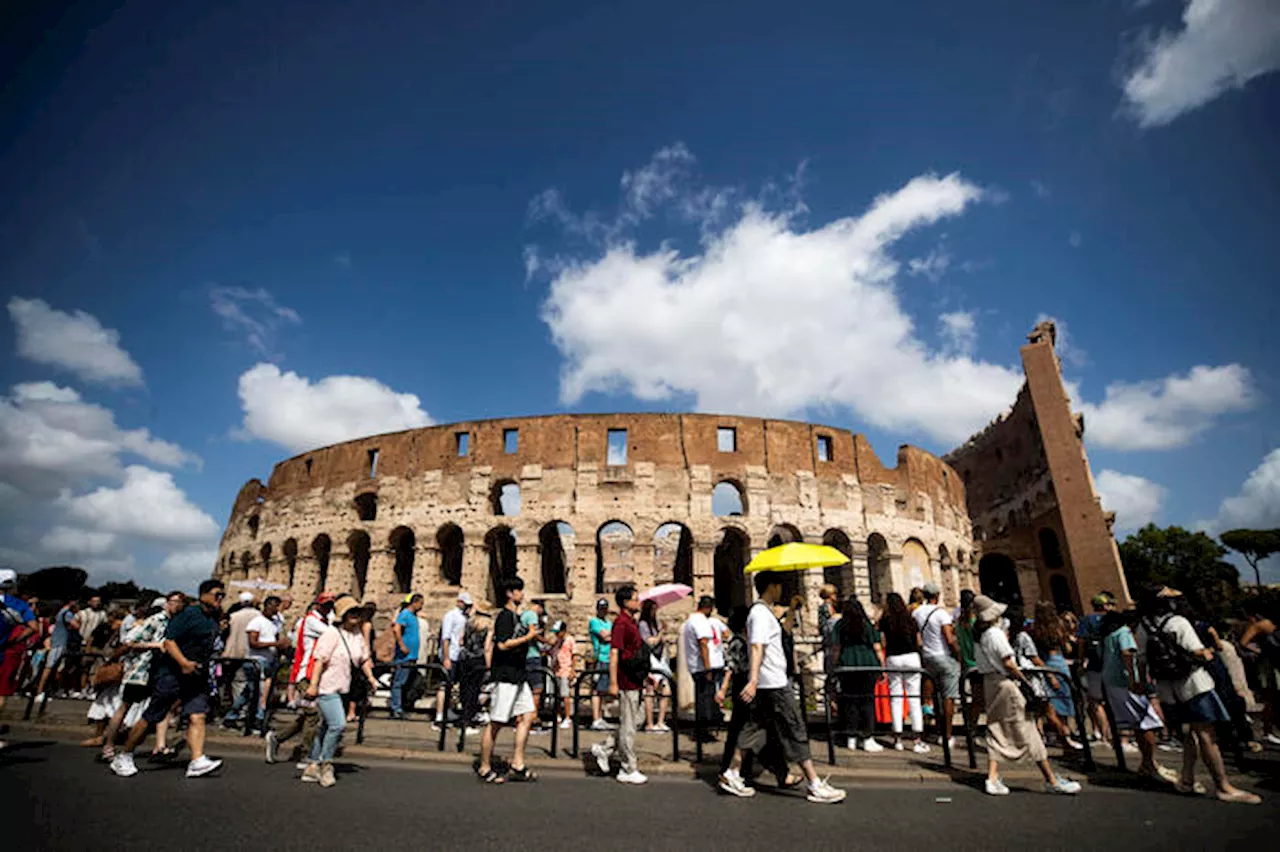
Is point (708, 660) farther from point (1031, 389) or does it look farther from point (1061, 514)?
point (1031, 389)

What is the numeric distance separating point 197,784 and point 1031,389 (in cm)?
3191

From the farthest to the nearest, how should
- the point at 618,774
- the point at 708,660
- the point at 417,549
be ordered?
the point at 417,549
the point at 708,660
the point at 618,774

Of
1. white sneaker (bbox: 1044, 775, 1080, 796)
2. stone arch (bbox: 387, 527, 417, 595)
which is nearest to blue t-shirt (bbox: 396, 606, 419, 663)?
white sneaker (bbox: 1044, 775, 1080, 796)

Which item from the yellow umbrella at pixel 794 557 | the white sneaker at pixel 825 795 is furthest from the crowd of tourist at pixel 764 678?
the yellow umbrella at pixel 794 557

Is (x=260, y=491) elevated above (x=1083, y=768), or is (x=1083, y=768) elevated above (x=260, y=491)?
(x=260, y=491)

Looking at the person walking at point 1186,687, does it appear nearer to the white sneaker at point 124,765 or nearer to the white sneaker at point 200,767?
the white sneaker at point 200,767

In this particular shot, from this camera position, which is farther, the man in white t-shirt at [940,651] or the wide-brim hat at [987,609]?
the man in white t-shirt at [940,651]

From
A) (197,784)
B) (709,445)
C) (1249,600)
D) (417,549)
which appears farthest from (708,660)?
(417,549)

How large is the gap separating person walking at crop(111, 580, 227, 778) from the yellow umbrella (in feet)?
20.1

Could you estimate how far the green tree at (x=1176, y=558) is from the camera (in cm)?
3606

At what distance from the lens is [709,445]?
20422mm

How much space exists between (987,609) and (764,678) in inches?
83.0

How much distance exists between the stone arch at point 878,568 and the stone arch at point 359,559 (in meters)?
17.5

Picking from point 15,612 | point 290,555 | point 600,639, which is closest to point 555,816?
point 600,639
